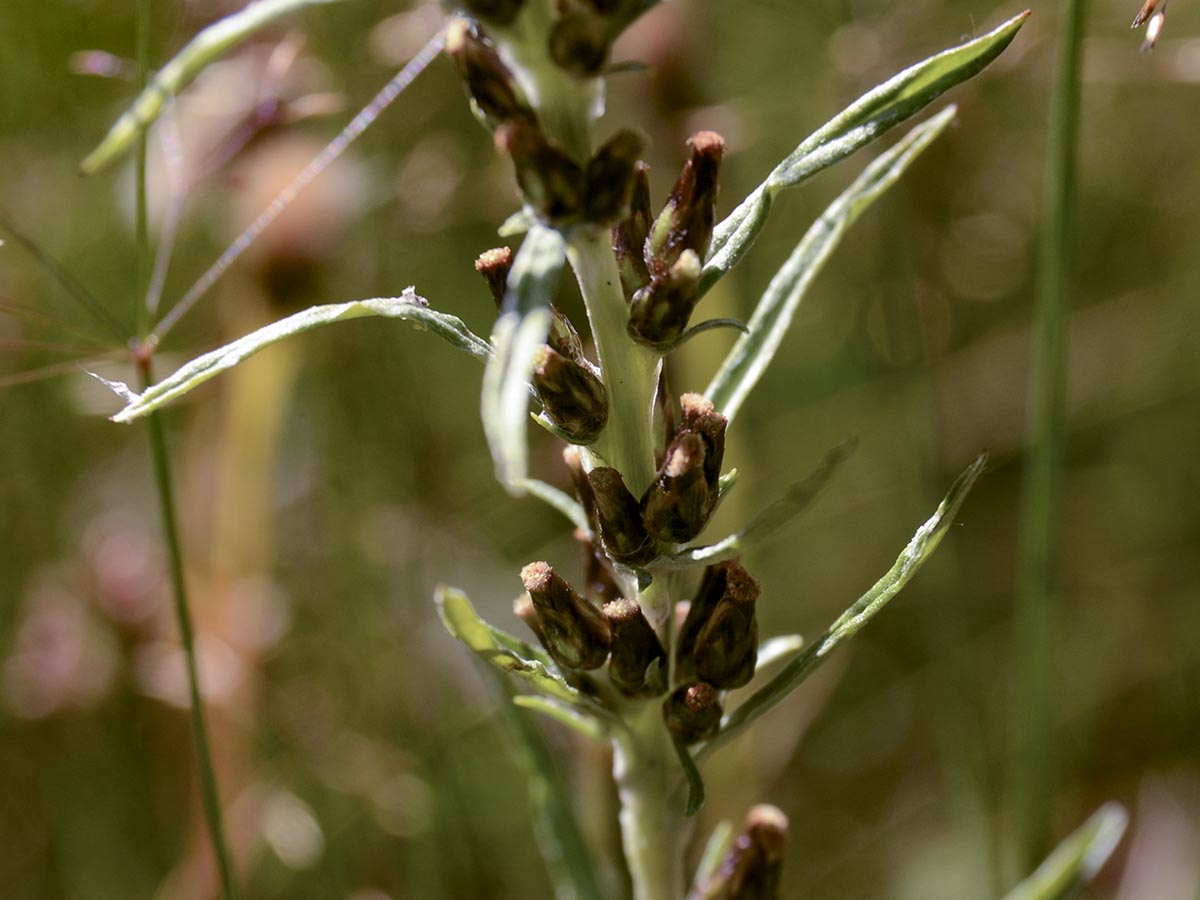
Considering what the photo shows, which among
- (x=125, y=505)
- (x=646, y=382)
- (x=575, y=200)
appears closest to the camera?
(x=575, y=200)

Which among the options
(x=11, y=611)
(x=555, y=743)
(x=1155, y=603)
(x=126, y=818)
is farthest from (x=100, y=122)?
(x=1155, y=603)

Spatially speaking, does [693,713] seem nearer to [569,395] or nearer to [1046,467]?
[569,395]

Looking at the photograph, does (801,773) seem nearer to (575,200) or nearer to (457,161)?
(457,161)

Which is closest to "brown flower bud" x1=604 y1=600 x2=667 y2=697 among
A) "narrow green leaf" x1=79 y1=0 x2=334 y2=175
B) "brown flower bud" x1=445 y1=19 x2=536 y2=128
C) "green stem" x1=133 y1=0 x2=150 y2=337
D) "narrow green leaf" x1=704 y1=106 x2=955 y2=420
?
"narrow green leaf" x1=704 y1=106 x2=955 y2=420

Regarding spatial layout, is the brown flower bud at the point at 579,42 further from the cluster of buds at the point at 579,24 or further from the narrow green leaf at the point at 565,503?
the narrow green leaf at the point at 565,503

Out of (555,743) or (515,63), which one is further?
(555,743)

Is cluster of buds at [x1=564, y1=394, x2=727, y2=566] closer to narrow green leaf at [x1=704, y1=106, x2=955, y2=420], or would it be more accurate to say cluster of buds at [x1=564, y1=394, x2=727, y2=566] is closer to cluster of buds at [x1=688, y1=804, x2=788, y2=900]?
narrow green leaf at [x1=704, y1=106, x2=955, y2=420]
